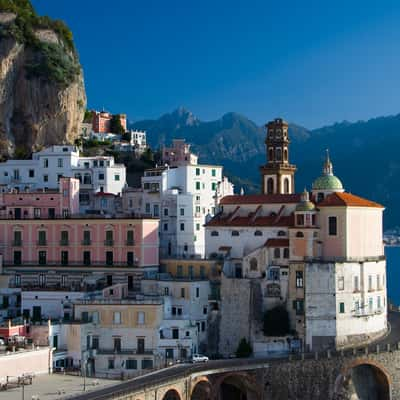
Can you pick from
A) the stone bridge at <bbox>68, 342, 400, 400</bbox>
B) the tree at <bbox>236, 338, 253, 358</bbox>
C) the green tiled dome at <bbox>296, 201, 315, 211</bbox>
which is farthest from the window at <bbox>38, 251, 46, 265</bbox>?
the green tiled dome at <bbox>296, 201, 315, 211</bbox>

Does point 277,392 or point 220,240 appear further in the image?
point 220,240

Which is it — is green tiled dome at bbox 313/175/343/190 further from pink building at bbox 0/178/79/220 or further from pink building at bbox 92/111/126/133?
pink building at bbox 92/111/126/133

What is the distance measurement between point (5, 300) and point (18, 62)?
3080cm

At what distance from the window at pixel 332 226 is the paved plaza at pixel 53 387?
22738mm

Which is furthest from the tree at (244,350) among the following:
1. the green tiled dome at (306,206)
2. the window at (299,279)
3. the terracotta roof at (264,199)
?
the terracotta roof at (264,199)

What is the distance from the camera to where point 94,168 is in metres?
94.6

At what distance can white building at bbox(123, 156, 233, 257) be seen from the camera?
89.6 metres

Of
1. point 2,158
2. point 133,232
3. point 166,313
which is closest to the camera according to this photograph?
point 166,313

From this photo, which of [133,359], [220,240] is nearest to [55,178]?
[220,240]

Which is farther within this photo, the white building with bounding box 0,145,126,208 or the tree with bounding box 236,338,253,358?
the white building with bounding box 0,145,126,208

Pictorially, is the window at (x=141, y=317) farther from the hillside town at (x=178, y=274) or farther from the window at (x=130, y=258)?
the window at (x=130, y=258)

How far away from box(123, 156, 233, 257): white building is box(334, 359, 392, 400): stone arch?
22.1 m

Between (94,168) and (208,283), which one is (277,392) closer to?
(208,283)

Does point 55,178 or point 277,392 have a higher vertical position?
point 55,178
